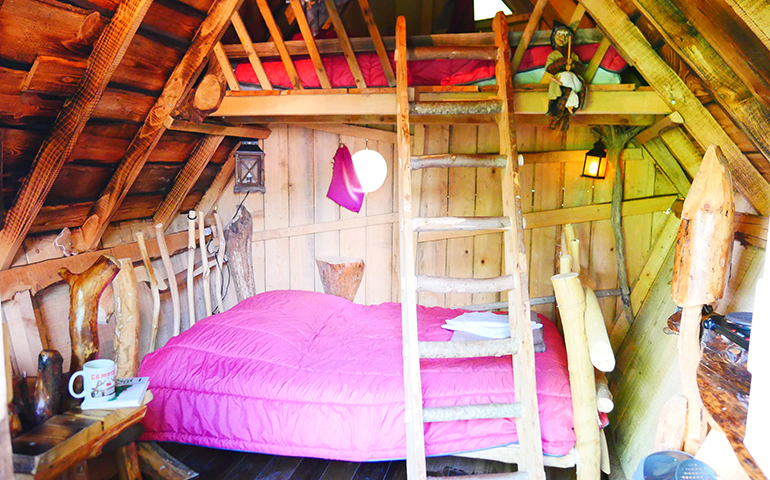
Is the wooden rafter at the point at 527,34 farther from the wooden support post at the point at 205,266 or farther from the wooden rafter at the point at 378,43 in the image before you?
the wooden support post at the point at 205,266

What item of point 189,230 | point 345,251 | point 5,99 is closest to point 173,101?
point 5,99

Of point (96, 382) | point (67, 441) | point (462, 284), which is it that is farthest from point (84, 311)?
point (462, 284)

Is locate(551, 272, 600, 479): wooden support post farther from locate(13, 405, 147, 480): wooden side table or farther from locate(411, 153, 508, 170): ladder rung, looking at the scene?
locate(13, 405, 147, 480): wooden side table

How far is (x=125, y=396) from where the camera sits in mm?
1670

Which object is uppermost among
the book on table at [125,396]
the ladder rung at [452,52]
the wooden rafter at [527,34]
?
the wooden rafter at [527,34]

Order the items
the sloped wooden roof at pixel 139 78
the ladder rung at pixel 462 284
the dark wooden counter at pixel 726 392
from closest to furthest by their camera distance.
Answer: the dark wooden counter at pixel 726 392
the sloped wooden roof at pixel 139 78
the ladder rung at pixel 462 284

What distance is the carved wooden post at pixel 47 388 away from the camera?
153 centimetres

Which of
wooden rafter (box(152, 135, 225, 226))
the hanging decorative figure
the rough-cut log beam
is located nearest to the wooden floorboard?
wooden rafter (box(152, 135, 225, 226))

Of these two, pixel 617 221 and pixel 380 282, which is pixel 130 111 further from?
pixel 617 221

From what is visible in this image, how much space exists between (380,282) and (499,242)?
40.3 inches

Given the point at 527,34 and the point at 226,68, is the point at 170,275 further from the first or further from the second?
the point at 527,34

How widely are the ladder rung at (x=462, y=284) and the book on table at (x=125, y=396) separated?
111 cm

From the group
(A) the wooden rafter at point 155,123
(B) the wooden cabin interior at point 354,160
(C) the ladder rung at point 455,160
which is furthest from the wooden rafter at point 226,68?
(C) the ladder rung at point 455,160

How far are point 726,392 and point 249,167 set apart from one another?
351cm
